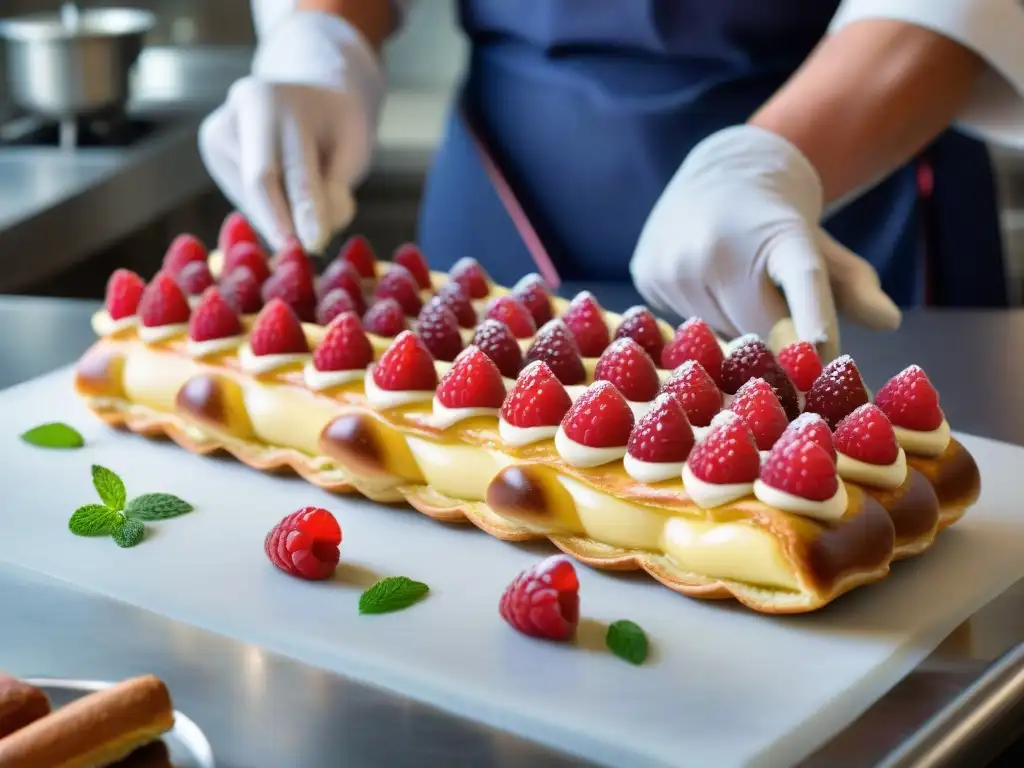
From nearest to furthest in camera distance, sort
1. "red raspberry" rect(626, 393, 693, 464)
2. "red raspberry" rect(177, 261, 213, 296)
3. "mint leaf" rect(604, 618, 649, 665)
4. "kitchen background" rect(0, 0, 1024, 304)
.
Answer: "mint leaf" rect(604, 618, 649, 665), "red raspberry" rect(626, 393, 693, 464), "red raspberry" rect(177, 261, 213, 296), "kitchen background" rect(0, 0, 1024, 304)

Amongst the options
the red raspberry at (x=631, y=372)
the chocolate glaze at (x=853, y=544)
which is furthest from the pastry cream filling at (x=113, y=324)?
the chocolate glaze at (x=853, y=544)

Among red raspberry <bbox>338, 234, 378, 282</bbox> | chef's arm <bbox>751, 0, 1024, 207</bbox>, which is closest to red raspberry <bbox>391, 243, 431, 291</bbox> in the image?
red raspberry <bbox>338, 234, 378, 282</bbox>

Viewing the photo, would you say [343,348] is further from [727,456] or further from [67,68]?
[67,68]

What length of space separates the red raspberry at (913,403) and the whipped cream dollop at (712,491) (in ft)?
0.76

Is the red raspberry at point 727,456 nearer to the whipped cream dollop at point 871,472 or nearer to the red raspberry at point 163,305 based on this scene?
the whipped cream dollop at point 871,472

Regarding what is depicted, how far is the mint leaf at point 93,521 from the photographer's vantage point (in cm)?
156

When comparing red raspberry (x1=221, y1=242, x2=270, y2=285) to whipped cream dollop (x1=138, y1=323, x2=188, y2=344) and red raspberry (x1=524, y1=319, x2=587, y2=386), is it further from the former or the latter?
red raspberry (x1=524, y1=319, x2=587, y2=386)

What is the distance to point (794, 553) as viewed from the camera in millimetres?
1344

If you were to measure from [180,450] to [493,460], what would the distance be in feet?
1.53

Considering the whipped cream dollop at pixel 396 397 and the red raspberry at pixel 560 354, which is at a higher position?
the red raspberry at pixel 560 354

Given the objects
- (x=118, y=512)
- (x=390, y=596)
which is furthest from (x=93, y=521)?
(x=390, y=596)

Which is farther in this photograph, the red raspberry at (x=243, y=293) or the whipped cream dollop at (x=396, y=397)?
the red raspberry at (x=243, y=293)

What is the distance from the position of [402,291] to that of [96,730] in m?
1.00

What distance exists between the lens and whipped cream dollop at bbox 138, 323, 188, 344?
1857mm
